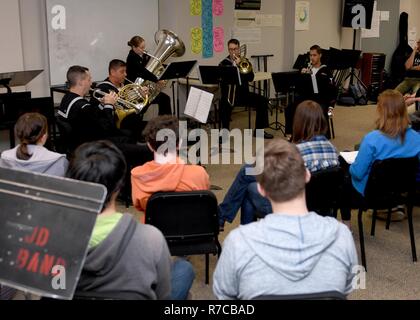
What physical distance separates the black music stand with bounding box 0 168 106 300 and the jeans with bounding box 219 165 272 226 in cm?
183

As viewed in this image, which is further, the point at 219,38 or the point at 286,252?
the point at 219,38

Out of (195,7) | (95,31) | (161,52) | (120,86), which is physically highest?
→ (195,7)

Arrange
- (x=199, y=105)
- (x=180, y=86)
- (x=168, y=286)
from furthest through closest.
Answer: (x=180, y=86)
(x=199, y=105)
(x=168, y=286)

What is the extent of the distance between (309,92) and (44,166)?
414cm

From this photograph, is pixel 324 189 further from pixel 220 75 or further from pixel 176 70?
pixel 220 75

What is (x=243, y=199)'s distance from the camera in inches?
135

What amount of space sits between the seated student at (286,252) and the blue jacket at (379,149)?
5.63ft

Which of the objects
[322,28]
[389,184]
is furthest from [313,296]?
[322,28]

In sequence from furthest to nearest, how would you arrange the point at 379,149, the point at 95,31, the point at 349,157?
the point at 95,31 → the point at 349,157 → the point at 379,149

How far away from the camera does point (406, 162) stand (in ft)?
10.9

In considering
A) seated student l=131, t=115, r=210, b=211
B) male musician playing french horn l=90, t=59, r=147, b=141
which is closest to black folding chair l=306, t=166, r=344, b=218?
seated student l=131, t=115, r=210, b=211

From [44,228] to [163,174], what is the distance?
1.27 m
